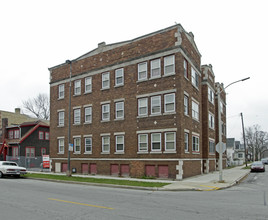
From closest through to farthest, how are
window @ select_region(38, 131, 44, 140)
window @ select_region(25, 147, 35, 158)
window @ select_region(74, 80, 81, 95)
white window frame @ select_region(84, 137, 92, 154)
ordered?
white window frame @ select_region(84, 137, 92, 154) → window @ select_region(74, 80, 81, 95) → window @ select_region(25, 147, 35, 158) → window @ select_region(38, 131, 44, 140)

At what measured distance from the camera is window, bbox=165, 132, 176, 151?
21809 millimetres

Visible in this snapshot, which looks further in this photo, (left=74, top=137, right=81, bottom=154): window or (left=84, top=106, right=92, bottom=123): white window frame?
(left=74, top=137, right=81, bottom=154): window

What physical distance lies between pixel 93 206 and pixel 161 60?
1562 centimetres

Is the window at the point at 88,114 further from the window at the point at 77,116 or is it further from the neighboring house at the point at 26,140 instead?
the neighboring house at the point at 26,140

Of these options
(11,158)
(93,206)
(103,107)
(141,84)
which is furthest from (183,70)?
(11,158)

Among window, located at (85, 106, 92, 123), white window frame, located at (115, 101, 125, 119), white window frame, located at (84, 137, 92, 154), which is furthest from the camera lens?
window, located at (85, 106, 92, 123)

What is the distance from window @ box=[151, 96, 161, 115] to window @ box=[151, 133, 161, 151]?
184cm

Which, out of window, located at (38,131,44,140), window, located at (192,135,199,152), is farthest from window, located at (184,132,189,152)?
window, located at (38,131,44,140)

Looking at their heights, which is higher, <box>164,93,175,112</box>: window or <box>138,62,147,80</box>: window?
<box>138,62,147,80</box>: window

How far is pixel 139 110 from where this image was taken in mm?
24219

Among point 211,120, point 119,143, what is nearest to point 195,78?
point 211,120

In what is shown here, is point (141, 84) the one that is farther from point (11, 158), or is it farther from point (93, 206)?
point (11, 158)

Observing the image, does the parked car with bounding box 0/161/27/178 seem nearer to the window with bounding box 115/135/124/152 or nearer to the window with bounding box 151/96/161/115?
the window with bounding box 115/135/124/152

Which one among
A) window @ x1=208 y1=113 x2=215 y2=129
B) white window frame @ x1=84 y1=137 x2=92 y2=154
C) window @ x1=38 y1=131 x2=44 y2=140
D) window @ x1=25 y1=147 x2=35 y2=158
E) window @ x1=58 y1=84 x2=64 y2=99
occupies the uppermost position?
window @ x1=58 y1=84 x2=64 y2=99
